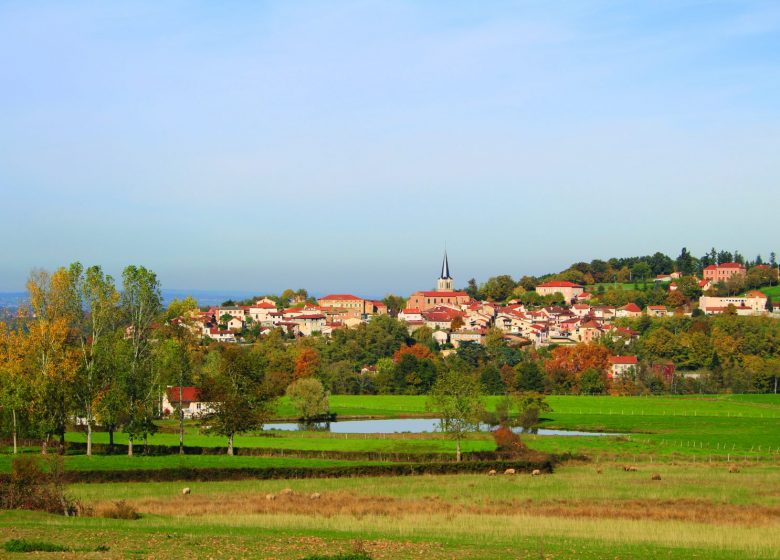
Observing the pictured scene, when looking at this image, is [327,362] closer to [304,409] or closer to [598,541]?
[304,409]

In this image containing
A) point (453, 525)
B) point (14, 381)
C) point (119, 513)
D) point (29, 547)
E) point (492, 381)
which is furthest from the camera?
point (492, 381)

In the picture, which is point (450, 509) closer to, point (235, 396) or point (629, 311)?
point (235, 396)

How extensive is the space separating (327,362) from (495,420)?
50.8 m

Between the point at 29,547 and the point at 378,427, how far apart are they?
58.9 metres

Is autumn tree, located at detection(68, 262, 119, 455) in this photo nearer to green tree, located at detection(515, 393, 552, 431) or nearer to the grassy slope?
the grassy slope

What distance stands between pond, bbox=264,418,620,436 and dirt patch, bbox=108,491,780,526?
37.3 metres

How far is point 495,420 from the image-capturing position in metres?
78.9

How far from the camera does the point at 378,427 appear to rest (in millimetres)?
78000

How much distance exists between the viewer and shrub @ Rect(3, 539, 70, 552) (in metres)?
19.7

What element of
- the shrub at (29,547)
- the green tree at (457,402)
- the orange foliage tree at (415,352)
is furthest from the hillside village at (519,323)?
the shrub at (29,547)

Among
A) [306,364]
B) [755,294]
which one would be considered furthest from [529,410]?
[755,294]

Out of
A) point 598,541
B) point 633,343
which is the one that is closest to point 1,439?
point 598,541

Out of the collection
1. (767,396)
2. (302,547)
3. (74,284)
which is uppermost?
(74,284)

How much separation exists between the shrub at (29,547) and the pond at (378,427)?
51855mm
